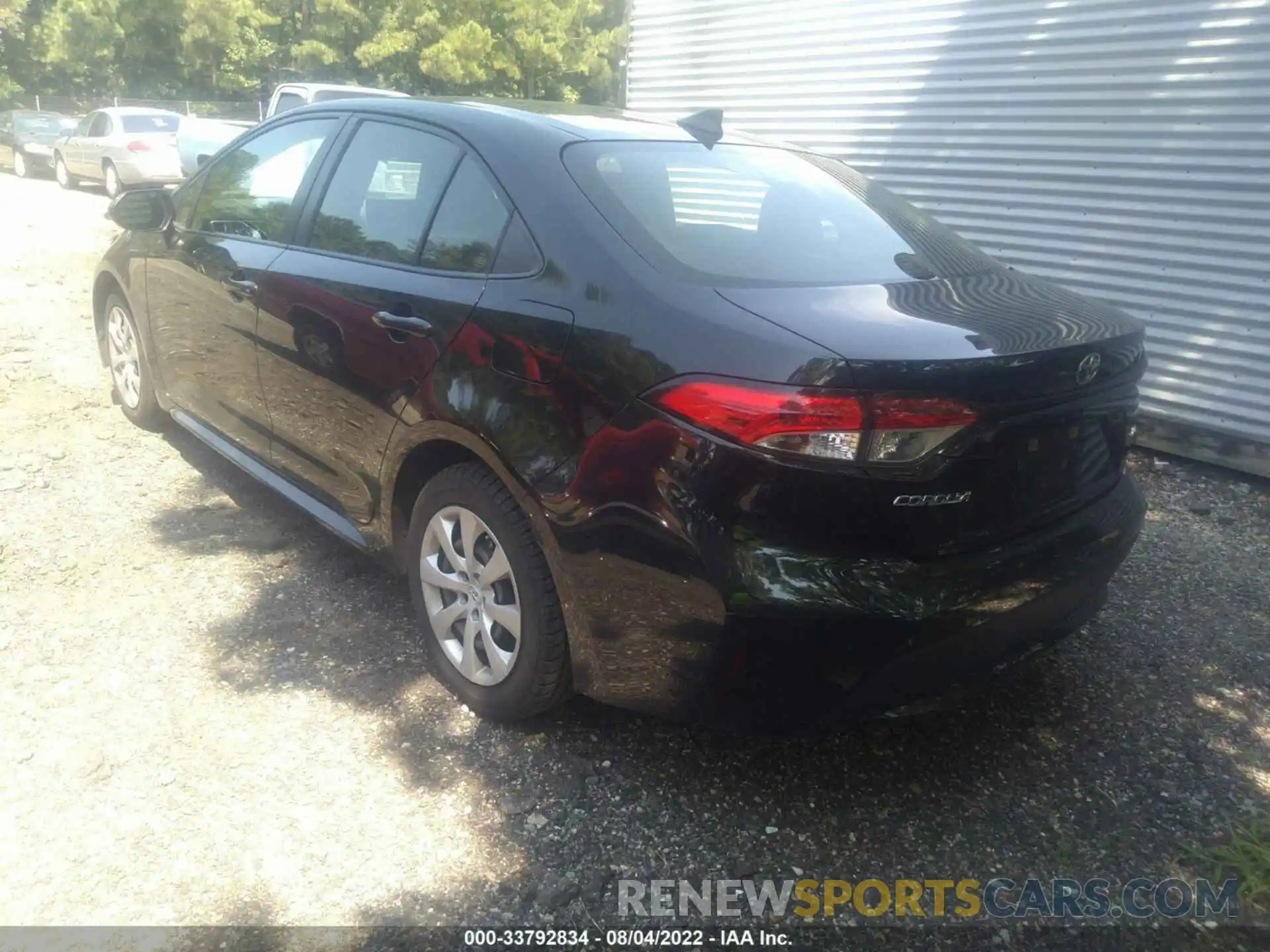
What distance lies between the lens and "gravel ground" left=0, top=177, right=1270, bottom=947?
7.55 ft

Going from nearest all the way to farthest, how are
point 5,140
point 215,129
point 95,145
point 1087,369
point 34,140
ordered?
point 1087,369
point 215,129
point 95,145
point 34,140
point 5,140

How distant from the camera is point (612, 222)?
2.46 m

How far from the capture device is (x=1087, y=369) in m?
2.31

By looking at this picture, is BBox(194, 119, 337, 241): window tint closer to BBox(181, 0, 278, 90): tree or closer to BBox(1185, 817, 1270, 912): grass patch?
BBox(1185, 817, 1270, 912): grass patch

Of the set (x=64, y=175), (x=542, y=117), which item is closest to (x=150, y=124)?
(x=64, y=175)

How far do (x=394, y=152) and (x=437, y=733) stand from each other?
187 centimetres

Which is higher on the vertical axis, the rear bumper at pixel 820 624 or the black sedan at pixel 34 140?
the rear bumper at pixel 820 624

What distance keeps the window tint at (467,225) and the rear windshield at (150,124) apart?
16.3 m

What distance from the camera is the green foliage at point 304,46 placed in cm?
2814

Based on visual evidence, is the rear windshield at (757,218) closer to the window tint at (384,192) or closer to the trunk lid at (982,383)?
the trunk lid at (982,383)

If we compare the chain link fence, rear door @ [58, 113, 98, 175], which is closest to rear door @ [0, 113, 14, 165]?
the chain link fence

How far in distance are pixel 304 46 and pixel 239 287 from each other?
31.3 m

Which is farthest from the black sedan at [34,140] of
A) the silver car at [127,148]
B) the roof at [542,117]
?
the roof at [542,117]

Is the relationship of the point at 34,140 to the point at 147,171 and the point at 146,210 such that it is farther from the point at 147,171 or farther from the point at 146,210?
the point at 146,210
